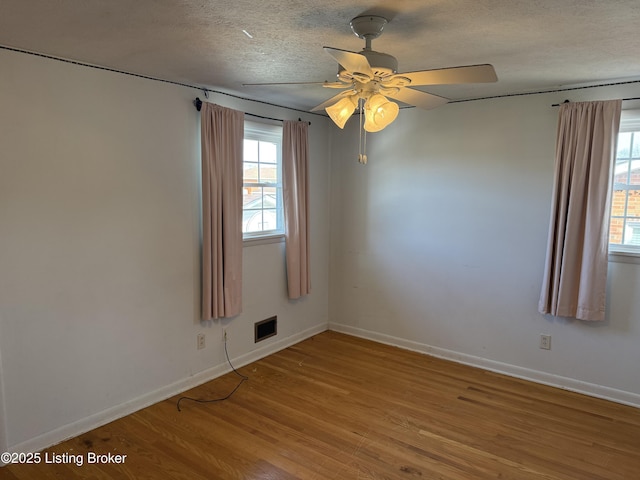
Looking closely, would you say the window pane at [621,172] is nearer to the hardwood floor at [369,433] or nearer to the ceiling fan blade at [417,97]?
the hardwood floor at [369,433]

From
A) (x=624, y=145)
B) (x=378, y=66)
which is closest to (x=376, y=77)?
(x=378, y=66)

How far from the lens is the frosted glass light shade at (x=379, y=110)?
2.09 metres

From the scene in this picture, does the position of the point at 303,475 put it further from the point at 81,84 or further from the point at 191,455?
the point at 81,84

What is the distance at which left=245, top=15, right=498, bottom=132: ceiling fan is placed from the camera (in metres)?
1.83

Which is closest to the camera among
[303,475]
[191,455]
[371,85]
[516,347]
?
[371,85]

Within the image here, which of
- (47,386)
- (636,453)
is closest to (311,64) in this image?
(47,386)

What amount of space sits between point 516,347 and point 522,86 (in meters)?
2.11

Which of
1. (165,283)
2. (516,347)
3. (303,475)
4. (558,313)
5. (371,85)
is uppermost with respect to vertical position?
(371,85)

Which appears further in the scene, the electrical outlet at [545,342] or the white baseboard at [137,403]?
the electrical outlet at [545,342]

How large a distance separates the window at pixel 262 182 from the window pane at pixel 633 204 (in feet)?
9.21

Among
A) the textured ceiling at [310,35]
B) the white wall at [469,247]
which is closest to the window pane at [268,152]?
the white wall at [469,247]

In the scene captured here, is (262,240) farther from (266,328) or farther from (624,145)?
(624,145)

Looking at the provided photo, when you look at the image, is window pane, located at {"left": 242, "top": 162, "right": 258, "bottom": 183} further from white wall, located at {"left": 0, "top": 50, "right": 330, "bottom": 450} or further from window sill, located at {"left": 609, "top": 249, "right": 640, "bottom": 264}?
window sill, located at {"left": 609, "top": 249, "right": 640, "bottom": 264}

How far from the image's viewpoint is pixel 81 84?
269cm
